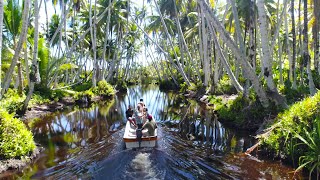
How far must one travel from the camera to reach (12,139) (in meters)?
9.69

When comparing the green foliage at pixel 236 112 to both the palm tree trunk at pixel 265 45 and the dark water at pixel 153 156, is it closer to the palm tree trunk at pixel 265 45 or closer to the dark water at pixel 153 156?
the dark water at pixel 153 156

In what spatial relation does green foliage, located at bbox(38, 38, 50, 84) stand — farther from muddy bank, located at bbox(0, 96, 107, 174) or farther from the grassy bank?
muddy bank, located at bbox(0, 96, 107, 174)

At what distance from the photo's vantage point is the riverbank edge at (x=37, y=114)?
9121 millimetres

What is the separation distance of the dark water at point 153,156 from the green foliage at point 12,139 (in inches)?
23.9

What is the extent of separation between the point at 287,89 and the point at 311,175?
12731 millimetres

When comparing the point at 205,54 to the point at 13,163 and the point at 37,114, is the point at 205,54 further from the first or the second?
the point at 13,163

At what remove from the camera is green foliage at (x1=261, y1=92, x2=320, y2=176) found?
7.71 metres

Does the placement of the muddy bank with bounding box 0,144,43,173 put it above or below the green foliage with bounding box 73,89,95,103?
below

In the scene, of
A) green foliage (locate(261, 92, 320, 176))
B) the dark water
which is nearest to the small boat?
the dark water

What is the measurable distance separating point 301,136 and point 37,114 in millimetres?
17013

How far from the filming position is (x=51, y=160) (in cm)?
1018

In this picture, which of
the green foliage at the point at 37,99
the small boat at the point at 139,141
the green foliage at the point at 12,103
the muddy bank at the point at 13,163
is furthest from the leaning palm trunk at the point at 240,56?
the green foliage at the point at 37,99

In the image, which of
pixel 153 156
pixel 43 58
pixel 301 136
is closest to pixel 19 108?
pixel 43 58

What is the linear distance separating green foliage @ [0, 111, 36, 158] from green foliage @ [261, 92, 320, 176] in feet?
26.2
